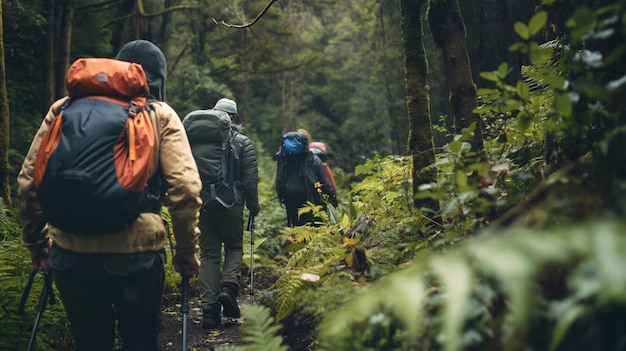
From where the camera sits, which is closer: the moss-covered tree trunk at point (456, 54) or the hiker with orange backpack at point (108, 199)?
the hiker with orange backpack at point (108, 199)

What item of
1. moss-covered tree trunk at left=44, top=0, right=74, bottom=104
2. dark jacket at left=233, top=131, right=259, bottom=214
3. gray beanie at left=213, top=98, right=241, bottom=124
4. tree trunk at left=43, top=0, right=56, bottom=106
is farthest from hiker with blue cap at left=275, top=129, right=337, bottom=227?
tree trunk at left=43, top=0, right=56, bottom=106

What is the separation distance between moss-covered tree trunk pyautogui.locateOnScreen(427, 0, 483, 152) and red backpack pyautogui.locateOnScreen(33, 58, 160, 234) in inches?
101

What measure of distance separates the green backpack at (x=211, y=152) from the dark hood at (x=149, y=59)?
1.99 m

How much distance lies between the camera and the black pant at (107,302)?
9.30ft

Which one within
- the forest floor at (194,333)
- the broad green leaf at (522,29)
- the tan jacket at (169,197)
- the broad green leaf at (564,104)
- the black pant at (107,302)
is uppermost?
the broad green leaf at (522,29)

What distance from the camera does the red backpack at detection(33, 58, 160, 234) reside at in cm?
258

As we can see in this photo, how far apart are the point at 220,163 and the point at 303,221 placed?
367cm

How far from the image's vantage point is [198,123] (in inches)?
222

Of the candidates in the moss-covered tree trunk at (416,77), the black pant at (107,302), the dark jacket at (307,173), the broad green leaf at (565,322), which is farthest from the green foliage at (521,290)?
the dark jacket at (307,173)

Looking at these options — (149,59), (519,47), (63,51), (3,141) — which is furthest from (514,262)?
(63,51)

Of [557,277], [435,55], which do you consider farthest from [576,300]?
[435,55]

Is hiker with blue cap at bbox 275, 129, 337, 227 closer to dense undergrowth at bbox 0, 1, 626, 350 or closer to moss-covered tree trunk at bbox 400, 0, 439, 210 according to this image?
moss-covered tree trunk at bbox 400, 0, 439, 210

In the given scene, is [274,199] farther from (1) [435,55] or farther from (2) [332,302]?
(2) [332,302]

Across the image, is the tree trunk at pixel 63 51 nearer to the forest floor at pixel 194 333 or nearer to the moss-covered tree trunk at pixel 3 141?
the moss-covered tree trunk at pixel 3 141
